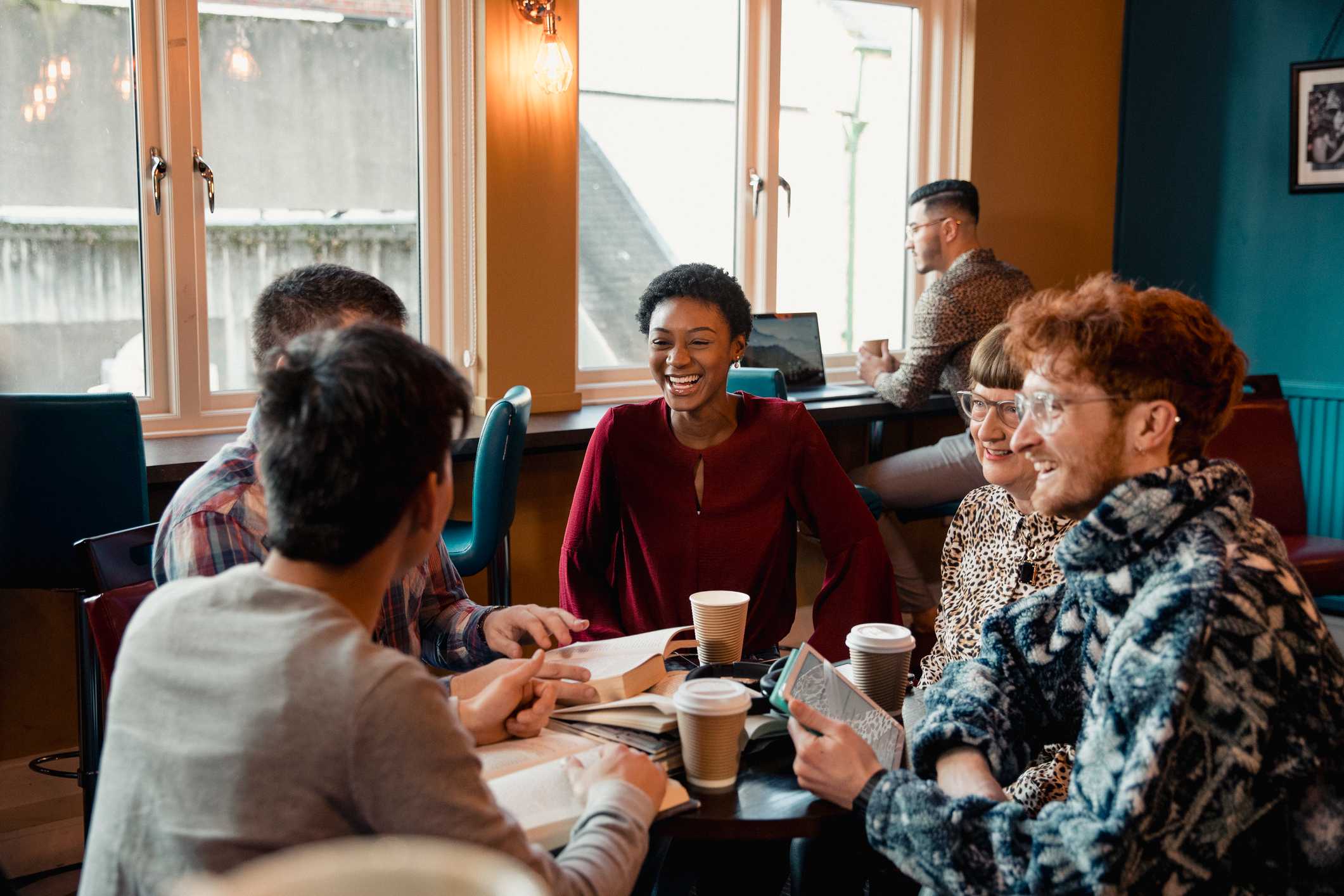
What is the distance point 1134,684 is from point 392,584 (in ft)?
2.90

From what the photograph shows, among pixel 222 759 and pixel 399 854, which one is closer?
pixel 399 854

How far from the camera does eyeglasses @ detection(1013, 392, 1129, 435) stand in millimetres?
1355

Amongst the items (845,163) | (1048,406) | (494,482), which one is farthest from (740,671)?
(845,163)

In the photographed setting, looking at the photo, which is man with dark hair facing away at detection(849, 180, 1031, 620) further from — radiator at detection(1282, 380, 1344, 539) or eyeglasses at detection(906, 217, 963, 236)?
radiator at detection(1282, 380, 1344, 539)

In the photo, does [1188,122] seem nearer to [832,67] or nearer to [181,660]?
[832,67]

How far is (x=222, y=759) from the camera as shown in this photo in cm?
94

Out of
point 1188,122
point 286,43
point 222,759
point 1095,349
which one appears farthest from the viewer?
point 1188,122

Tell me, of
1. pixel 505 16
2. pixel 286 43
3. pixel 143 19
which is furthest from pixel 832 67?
pixel 143 19

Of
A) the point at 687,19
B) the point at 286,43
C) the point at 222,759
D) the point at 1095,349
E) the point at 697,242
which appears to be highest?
the point at 687,19

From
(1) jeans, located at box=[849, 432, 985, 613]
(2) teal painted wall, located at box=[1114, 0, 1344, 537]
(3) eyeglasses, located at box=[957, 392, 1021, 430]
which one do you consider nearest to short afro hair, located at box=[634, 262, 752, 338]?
(3) eyeglasses, located at box=[957, 392, 1021, 430]

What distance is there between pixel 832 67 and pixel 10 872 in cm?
363

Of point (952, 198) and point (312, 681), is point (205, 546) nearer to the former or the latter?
point (312, 681)

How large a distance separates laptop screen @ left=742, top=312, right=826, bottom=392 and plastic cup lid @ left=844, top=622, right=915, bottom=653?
2.45 m

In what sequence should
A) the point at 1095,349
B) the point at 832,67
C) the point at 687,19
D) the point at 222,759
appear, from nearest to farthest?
the point at 222,759
the point at 1095,349
the point at 687,19
the point at 832,67
